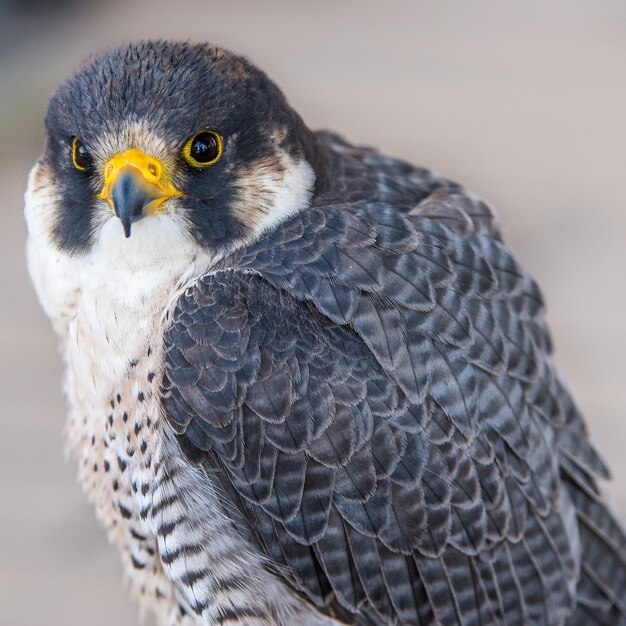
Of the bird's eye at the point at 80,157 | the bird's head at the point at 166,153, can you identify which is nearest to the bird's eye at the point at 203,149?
the bird's head at the point at 166,153

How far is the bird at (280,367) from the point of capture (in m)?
2.32

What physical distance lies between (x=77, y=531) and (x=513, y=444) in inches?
107

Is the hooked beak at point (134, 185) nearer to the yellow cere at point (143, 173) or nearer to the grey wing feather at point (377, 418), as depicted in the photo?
the yellow cere at point (143, 173)

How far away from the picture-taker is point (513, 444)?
250 cm

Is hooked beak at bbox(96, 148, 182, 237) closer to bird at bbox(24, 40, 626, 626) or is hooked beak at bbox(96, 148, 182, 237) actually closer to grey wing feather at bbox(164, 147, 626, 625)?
bird at bbox(24, 40, 626, 626)

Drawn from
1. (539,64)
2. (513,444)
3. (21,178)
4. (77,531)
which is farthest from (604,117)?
(513,444)

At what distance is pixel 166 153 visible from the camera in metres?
2.31

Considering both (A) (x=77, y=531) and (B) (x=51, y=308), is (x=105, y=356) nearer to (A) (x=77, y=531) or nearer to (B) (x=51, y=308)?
(B) (x=51, y=308)

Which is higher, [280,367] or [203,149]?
[203,149]

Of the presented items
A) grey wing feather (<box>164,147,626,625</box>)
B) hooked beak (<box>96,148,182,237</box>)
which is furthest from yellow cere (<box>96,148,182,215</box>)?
grey wing feather (<box>164,147,626,625</box>)

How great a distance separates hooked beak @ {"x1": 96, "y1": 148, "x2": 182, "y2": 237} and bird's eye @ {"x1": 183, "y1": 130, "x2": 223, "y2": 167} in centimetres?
7

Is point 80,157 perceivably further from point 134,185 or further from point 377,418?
point 377,418

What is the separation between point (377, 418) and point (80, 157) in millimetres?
886

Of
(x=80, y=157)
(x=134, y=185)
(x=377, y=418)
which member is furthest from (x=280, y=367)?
(x=80, y=157)
